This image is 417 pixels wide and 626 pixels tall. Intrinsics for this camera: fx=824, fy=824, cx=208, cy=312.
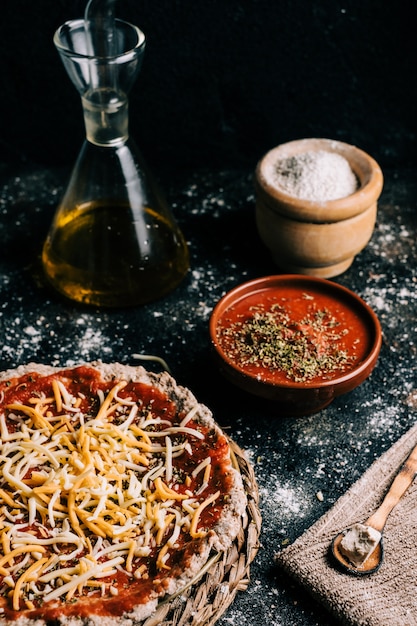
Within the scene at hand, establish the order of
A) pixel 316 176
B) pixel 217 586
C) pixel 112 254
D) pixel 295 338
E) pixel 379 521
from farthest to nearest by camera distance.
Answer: pixel 316 176, pixel 112 254, pixel 295 338, pixel 379 521, pixel 217 586

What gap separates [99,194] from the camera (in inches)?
67.1

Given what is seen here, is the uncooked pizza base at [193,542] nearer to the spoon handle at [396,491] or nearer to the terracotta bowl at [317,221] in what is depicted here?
the spoon handle at [396,491]

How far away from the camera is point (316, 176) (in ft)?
5.90

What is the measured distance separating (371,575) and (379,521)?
→ 0.10 meters

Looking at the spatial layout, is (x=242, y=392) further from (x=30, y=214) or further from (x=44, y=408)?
(x=30, y=214)

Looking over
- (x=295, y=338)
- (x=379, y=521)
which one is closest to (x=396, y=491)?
(x=379, y=521)

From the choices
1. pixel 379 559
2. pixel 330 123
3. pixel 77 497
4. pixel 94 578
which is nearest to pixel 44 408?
pixel 77 497

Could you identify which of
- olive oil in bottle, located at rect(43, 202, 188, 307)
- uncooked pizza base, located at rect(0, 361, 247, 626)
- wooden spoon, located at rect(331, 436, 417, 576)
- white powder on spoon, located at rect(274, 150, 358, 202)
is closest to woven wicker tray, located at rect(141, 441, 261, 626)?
uncooked pizza base, located at rect(0, 361, 247, 626)

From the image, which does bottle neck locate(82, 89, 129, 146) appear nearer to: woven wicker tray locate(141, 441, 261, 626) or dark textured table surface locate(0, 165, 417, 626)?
dark textured table surface locate(0, 165, 417, 626)

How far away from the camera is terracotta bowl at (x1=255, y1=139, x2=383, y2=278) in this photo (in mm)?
1726

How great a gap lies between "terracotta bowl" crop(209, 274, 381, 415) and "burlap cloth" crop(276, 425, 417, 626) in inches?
6.9

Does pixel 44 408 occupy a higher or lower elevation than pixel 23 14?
lower

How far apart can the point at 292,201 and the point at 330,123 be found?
21.2 inches

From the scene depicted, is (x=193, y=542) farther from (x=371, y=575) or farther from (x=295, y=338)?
(x=295, y=338)
